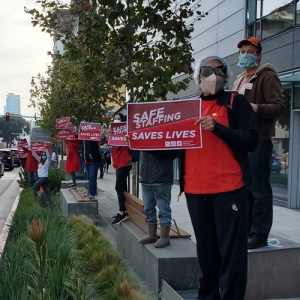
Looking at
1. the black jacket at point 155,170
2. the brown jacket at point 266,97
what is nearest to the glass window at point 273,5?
the black jacket at point 155,170

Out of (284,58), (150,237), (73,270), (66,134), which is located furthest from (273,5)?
(73,270)

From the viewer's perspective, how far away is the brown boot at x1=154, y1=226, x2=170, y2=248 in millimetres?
5176

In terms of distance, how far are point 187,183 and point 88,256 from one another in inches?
114

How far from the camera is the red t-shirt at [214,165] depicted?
3.44 metres

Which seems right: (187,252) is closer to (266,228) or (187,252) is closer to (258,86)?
(266,228)

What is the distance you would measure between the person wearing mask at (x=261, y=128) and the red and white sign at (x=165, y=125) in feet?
2.51

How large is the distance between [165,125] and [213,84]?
614 mm

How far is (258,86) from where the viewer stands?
4316mm

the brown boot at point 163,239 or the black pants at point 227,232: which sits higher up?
the black pants at point 227,232

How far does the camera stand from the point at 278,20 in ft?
44.7

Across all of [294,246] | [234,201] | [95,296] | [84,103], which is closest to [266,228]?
[294,246]

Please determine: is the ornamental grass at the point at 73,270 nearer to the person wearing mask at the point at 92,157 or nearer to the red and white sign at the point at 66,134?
the person wearing mask at the point at 92,157

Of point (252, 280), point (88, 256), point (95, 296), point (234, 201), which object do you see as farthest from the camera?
point (88, 256)

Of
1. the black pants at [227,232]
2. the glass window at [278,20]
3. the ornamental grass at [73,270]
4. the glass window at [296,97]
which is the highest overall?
the glass window at [278,20]
